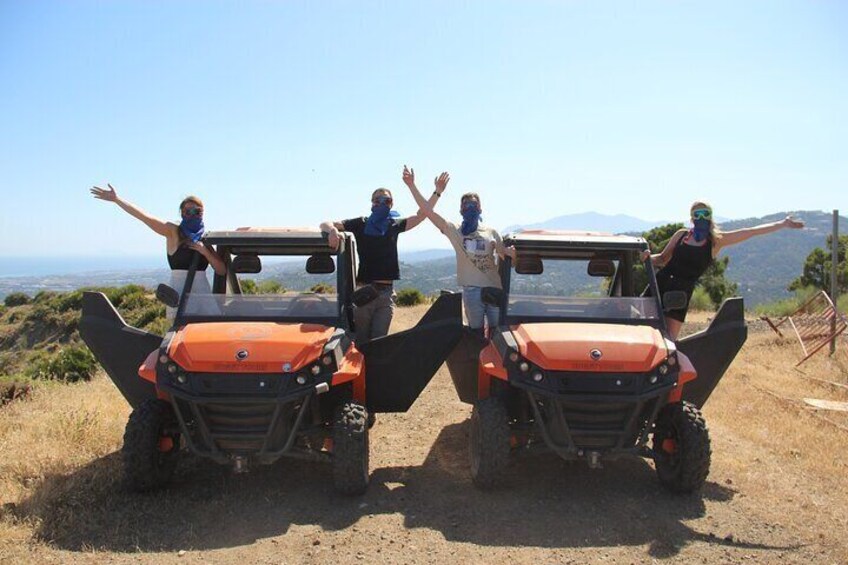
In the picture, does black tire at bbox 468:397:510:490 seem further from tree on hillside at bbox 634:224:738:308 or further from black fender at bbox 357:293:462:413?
tree on hillside at bbox 634:224:738:308

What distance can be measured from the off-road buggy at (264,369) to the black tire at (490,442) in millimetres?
892

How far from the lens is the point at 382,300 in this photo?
22.5 feet

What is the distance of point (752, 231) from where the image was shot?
6719 millimetres

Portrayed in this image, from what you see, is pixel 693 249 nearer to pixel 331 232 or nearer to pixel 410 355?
pixel 410 355

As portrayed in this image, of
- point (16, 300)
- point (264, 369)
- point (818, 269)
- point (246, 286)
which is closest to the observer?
point (264, 369)

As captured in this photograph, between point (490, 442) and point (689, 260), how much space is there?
9.61 ft

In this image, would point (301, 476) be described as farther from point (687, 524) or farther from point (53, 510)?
point (687, 524)

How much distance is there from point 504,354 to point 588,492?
1393mm

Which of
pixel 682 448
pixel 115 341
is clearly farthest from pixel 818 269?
pixel 115 341

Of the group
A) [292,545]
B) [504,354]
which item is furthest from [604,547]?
[292,545]

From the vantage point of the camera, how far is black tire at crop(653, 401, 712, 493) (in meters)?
5.27

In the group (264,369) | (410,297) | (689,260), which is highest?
(689,260)

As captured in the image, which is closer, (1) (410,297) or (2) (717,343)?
(2) (717,343)

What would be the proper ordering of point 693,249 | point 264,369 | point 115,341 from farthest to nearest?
1. point 693,249
2. point 115,341
3. point 264,369
